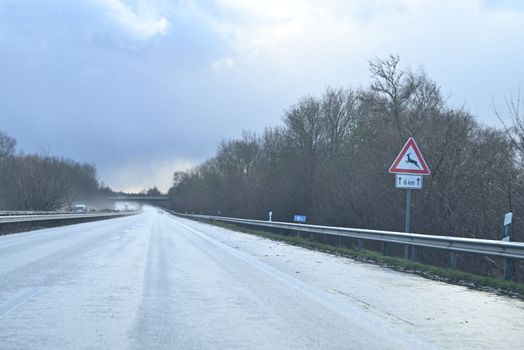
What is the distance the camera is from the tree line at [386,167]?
19.6 m

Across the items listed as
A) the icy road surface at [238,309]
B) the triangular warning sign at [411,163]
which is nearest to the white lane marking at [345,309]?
the icy road surface at [238,309]

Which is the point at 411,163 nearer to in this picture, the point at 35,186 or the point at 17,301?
the point at 17,301

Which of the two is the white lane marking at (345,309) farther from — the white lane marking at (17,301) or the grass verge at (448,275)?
the white lane marking at (17,301)

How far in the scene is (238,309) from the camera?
877 centimetres

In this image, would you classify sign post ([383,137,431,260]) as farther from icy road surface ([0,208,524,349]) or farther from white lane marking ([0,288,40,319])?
white lane marking ([0,288,40,319])

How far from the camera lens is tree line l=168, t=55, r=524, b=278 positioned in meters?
19.6

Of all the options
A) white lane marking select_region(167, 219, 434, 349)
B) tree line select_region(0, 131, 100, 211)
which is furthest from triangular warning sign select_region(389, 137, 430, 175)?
tree line select_region(0, 131, 100, 211)

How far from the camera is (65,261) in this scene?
15383mm

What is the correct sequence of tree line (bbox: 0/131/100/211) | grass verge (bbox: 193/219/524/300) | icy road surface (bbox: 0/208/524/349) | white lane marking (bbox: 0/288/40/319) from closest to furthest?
icy road surface (bbox: 0/208/524/349), white lane marking (bbox: 0/288/40/319), grass verge (bbox: 193/219/524/300), tree line (bbox: 0/131/100/211)

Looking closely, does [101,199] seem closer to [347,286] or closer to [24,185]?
[24,185]

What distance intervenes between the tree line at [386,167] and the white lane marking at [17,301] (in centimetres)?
1255

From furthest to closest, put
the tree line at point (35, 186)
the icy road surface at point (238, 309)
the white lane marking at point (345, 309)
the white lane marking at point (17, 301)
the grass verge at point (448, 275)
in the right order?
1. the tree line at point (35, 186)
2. the grass verge at point (448, 275)
3. the white lane marking at point (17, 301)
4. the white lane marking at point (345, 309)
5. the icy road surface at point (238, 309)

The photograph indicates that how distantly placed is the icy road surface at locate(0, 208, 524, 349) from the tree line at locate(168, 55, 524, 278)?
6900 millimetres

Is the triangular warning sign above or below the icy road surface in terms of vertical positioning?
above
